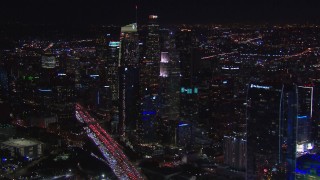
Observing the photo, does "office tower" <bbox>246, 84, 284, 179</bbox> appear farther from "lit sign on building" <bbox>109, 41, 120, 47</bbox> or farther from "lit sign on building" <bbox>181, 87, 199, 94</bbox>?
"lit sign on building" <bbox>109, 41, 120, 47</bbox>

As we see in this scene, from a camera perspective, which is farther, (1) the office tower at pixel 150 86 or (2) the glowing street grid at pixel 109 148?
(1) the office tower at pixel 150 86

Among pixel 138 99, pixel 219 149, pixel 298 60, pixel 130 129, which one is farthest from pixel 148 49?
pixel 298 60

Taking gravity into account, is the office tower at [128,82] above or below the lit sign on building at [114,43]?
below

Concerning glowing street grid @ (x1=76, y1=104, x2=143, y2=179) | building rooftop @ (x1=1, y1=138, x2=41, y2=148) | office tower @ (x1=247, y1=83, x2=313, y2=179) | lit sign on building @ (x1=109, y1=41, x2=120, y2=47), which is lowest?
glowing street grid @ (x1=76, y1=104, x2=143, y2=179)

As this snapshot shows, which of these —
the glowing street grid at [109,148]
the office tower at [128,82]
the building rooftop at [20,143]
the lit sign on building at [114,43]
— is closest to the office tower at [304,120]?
the glowing street grid at [109,148]

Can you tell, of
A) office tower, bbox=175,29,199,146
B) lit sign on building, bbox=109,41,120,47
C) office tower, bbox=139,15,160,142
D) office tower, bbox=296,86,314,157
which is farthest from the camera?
lit sign on building, bbox=109,41,120,47

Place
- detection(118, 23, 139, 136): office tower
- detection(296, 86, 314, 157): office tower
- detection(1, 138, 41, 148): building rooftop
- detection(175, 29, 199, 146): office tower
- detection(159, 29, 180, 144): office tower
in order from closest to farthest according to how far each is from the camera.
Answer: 1. detection(296, 86, 314, 157): office tower
2. detection(1, 138, 41, 148): building rooftop
3. detection(175, 29, 199, 146): office tower
4. detection(159, 29, 180, 144): office tower
5. detection(118, 23, 139, 136): office tower

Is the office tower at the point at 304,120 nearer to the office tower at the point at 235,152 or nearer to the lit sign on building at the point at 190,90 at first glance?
the office tower at the point at 235,152

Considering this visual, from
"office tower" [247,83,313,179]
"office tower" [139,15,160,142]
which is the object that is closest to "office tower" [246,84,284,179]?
A: "office tower" [247,83,313,179]
